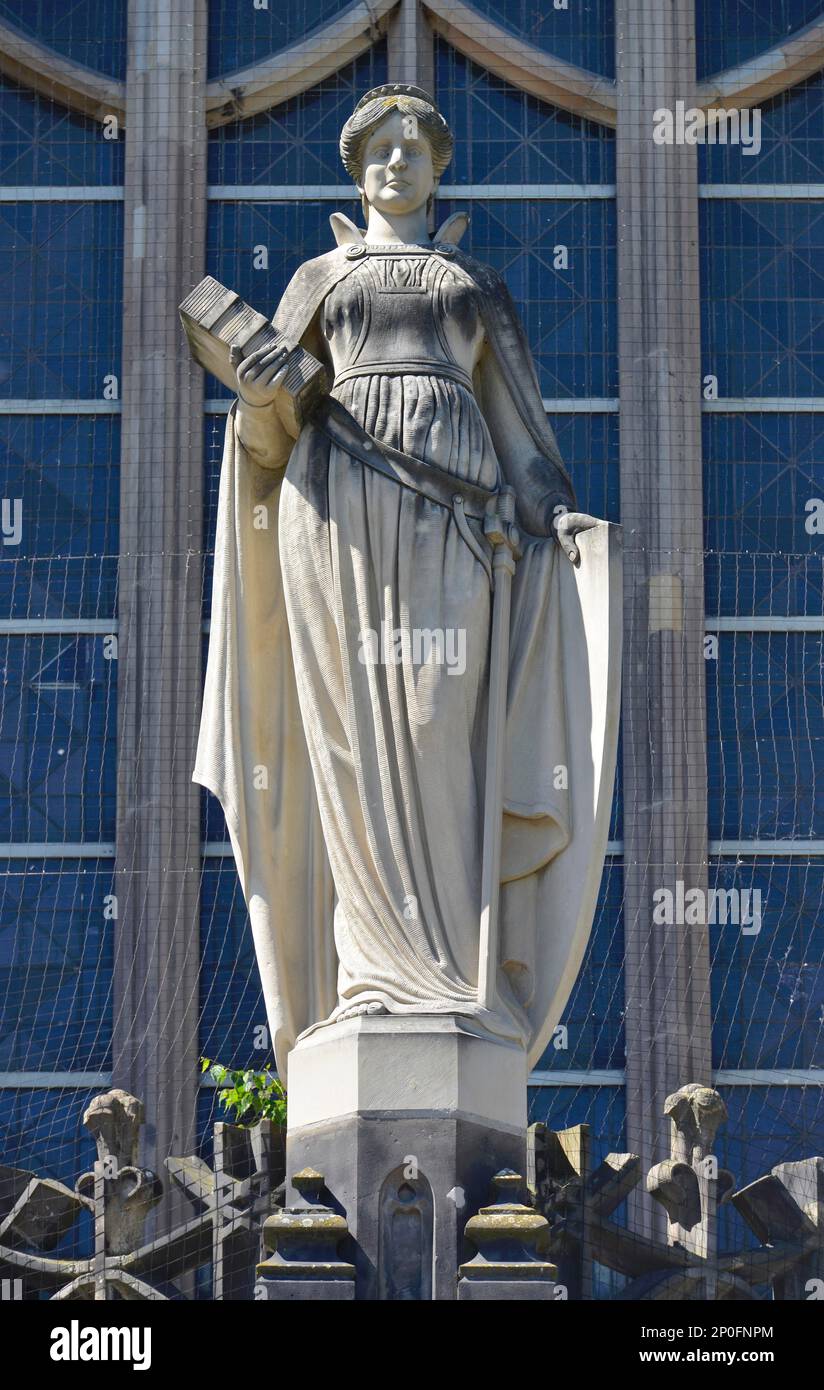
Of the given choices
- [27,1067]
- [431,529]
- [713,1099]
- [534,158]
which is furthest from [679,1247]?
[534,158]

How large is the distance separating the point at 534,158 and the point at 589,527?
1255 cm

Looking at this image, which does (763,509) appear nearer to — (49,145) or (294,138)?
(294,138)

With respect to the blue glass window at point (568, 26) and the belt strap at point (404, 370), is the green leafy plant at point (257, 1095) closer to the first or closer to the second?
the belt strap at point (404, 370)

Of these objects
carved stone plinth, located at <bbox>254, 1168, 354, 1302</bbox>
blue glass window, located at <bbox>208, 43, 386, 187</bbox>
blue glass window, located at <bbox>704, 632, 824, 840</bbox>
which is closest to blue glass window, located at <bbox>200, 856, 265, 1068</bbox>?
blue glass window, located at <bbox>704, 632, 824, 840</bbox>

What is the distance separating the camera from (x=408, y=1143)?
10.5 metres

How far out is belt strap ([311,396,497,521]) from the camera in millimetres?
11359

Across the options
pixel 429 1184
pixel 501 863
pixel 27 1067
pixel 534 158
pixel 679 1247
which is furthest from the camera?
pixel 534 158

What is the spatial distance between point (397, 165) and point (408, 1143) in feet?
12.3

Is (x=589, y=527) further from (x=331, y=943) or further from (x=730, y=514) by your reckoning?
(x=730, y=514)

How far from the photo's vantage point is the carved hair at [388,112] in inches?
472

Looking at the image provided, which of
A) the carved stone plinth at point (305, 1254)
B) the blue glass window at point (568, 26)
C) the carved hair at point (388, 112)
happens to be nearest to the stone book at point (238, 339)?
the carved hair at point (388, 112)

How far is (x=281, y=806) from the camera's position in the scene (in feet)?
37.6

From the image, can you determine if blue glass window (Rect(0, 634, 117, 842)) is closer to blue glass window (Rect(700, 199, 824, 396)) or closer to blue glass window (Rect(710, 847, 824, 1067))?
blue glass window (Rect(710, 847, 824, 1067))

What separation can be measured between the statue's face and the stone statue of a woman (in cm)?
20
